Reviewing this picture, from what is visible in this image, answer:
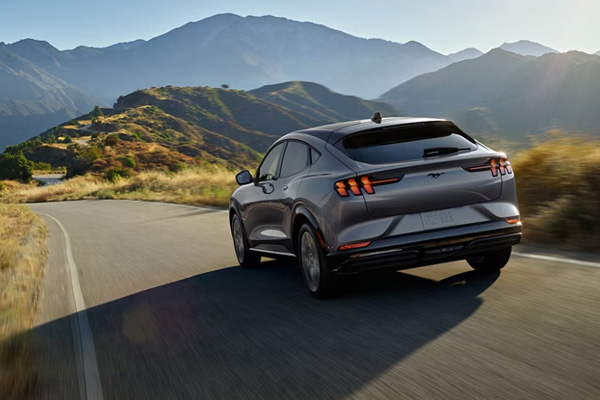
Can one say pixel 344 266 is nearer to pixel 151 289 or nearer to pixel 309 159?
pixel 309 159

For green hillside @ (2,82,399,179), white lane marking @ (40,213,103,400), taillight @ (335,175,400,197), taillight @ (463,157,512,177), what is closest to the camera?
white lane marking @ (40,213,103,400)

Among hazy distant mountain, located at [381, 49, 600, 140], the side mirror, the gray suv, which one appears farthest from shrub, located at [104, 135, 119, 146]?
the gray suv

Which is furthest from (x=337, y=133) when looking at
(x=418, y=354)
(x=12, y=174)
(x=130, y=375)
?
(x=12, y=174)

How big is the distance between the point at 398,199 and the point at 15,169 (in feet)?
272

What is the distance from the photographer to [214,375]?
169 inches

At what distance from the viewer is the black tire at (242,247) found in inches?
327

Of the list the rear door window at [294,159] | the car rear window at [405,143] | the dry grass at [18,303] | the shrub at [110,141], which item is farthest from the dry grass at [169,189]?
the shrub at [110,141]

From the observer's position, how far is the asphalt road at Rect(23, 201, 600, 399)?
380 cm

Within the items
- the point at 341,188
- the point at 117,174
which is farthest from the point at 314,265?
the point at 117,174

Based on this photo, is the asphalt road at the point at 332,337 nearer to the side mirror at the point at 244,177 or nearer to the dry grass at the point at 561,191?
the side mirror at the point at 244,177

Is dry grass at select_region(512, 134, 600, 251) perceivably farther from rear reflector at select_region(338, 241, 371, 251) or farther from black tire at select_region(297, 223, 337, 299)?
rear reflector at select_region(338, 241, 371, 251)

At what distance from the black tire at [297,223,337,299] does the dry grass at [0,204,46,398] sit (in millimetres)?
2450

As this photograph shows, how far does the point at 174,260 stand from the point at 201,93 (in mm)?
167548

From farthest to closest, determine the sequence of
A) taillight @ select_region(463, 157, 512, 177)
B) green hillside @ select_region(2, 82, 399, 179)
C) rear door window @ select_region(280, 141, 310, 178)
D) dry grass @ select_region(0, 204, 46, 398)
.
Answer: green hillside @ select_region(2, 82, 399, 179), rear door window @ select_region(280, 141, 310, 178), taillight @ select_region(463, 157, 512, 177), dry grass @ select_region(0, 204, 46, 398)
